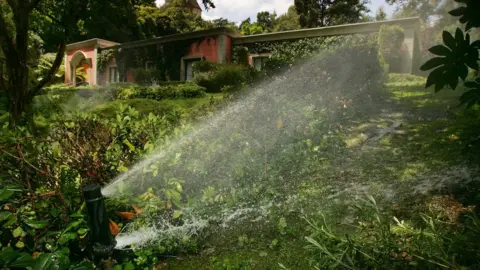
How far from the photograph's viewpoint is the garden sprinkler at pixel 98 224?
6.27 feet

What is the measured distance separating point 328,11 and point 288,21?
25.5ft

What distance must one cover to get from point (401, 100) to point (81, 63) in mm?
28013

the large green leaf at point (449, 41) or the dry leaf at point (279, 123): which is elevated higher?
the large green leaf at point (449, 41)

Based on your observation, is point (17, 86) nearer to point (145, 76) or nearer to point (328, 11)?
point (145, 76)

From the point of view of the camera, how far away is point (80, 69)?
27234 mm

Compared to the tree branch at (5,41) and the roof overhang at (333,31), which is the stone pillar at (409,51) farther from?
the tree branch at (5,41)

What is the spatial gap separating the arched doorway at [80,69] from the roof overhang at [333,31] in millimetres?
15297

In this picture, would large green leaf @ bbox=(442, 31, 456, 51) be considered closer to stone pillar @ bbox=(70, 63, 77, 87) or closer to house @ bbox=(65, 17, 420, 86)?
house @ bbox=(65, 17, 420, 86)

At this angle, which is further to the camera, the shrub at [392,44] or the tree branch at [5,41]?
the shrub at [392,44]

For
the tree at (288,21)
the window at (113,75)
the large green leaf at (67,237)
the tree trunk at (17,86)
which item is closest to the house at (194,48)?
the window at (113,75)

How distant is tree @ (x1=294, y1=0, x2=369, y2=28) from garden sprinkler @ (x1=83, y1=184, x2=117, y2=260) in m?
36.4

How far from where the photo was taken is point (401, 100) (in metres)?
8.45

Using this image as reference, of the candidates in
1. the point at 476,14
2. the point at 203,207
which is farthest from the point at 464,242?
the point at 203,207

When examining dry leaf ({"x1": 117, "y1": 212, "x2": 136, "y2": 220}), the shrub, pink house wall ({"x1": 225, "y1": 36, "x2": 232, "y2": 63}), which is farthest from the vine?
dry leaf ({"x1": 117, "y1": 212, "x2": 136, "y2": 220})
